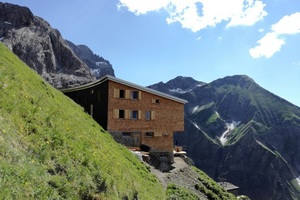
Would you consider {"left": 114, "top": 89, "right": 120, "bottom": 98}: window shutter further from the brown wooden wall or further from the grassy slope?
the grassy slope

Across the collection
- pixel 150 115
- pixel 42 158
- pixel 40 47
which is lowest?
pixel 42 158

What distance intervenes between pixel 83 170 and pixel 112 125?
→ 96.2 ft

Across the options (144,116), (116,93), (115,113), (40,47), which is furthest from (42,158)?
(40,47)

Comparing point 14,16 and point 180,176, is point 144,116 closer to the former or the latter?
point 180,176

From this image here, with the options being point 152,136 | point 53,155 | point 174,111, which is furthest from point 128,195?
point 174,111

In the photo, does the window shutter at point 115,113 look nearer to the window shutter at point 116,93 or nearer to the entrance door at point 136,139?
the window shutter at point 116,93

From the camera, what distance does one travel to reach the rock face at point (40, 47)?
451 ft

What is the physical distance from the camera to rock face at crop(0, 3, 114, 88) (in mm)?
137375

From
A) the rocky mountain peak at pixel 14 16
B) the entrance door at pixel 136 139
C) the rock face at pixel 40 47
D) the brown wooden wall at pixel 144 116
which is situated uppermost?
the rocky mountain peak at pixel 14 16

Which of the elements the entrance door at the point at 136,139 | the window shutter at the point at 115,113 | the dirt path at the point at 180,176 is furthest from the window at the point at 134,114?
the dirt path at the point at 180,176

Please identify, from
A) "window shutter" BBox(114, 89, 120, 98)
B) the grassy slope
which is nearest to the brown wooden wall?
"window shutter" BBox(114, 89, 120, 98)

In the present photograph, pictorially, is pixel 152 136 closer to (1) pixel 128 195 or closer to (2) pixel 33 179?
(1) pixel 128 195

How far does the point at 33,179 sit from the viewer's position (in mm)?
9156

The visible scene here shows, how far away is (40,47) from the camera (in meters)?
144
